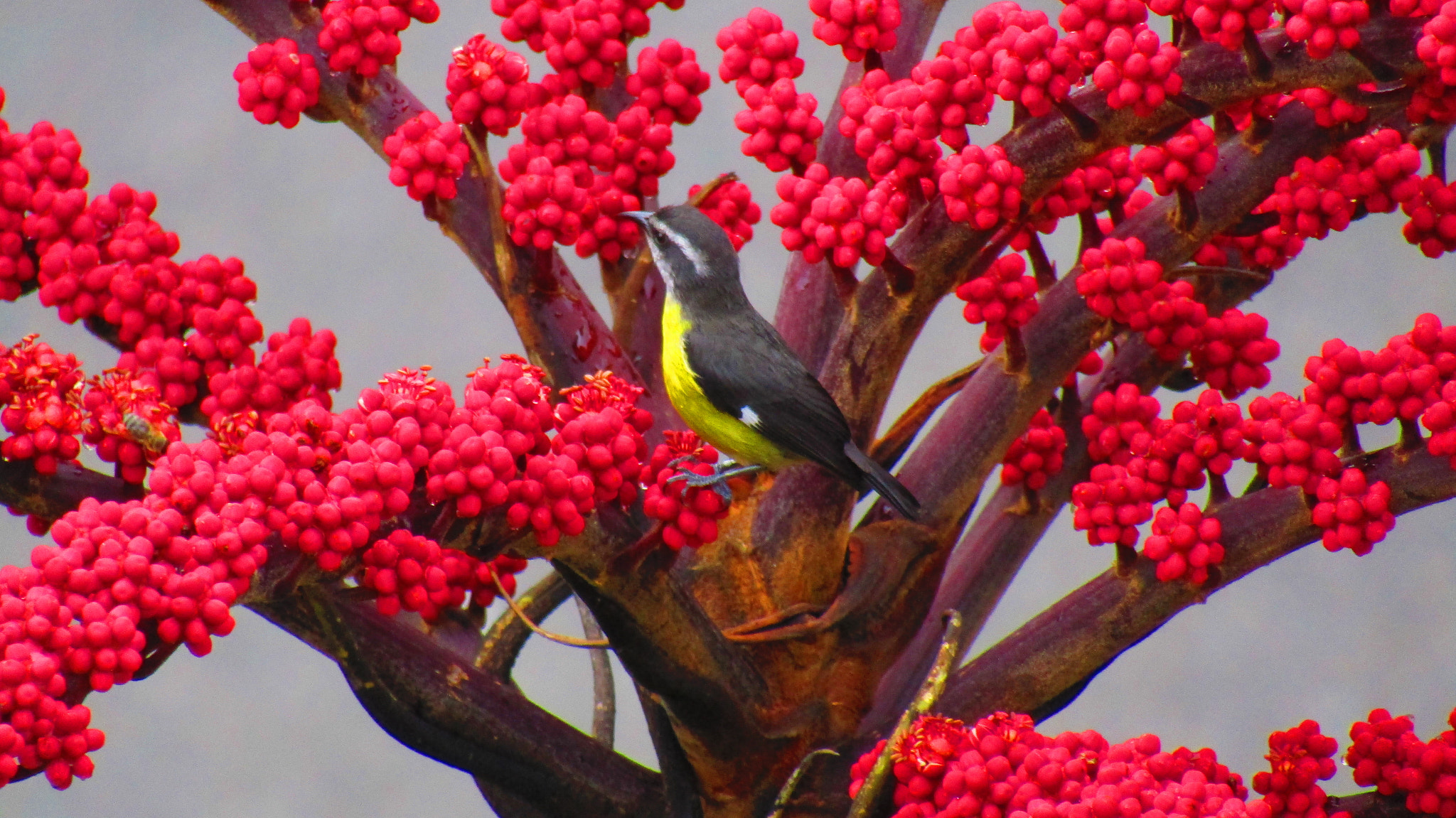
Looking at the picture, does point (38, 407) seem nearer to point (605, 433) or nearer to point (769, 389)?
point (605, 433)

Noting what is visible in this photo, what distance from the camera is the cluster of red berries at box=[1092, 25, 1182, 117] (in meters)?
0.81

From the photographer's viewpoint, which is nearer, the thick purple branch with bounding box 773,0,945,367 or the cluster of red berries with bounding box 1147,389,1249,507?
the cluster of red berries with bounding box 1147,389,1249,507

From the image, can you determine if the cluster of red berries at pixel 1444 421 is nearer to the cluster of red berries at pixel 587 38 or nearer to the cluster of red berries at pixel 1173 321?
the cluster of red berries at pixel 1173 321

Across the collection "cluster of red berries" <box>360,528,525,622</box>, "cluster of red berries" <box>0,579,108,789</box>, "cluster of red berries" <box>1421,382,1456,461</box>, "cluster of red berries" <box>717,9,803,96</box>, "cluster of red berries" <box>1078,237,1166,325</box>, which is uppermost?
"cluster of red berries" <box>717,9,803,96</box>

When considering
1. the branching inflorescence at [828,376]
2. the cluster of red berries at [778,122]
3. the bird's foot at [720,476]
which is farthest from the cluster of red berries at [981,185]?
the bird's foot at [720,476]

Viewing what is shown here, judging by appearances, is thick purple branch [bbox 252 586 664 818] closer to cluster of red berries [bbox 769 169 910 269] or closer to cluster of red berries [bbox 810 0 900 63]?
cluster of red berries [bbox 769 169 910 269]

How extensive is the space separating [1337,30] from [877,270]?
0.32 m

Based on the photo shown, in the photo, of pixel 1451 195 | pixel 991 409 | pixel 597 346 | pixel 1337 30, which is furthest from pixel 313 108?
pixel 1451 195

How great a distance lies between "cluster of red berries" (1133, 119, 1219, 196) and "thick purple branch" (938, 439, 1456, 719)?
0.21 m

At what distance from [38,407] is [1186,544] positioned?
706mm

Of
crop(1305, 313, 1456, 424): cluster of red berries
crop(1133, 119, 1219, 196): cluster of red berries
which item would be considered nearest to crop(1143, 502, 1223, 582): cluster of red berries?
crop(1305, 313, 1456, 424): cluster of red berries

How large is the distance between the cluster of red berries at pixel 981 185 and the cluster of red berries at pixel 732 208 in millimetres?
252

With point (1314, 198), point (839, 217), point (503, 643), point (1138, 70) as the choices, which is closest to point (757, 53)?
point (839, 217)

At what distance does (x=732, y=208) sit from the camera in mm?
1112
